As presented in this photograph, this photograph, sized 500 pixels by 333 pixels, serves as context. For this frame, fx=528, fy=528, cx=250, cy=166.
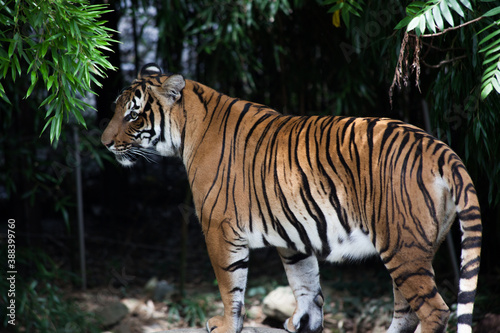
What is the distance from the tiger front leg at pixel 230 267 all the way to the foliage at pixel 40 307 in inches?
56.6

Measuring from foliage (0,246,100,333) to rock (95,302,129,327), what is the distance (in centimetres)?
7

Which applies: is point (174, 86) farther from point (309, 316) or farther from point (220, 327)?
point (309, 316)

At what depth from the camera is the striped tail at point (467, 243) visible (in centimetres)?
179

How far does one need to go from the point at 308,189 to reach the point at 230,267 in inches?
21.3

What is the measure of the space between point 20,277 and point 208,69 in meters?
2.06

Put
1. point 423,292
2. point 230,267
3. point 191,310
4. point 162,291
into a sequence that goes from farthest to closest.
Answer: point 162,291 < point 191,310 < point 230,267 < point 423,292

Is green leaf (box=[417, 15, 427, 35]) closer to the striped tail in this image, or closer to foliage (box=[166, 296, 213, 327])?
the striped tail

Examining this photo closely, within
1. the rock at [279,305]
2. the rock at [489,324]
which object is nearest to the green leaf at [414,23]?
the rock at [489,324]

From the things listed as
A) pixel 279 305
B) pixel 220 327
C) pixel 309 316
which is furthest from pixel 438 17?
pixel 279 305

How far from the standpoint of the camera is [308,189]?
220cm

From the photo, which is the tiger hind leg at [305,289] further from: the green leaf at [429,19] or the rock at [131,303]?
the rock at [131,303]

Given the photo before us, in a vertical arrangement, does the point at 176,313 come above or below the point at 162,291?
below

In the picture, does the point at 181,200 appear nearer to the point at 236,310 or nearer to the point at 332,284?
the point at 332,284

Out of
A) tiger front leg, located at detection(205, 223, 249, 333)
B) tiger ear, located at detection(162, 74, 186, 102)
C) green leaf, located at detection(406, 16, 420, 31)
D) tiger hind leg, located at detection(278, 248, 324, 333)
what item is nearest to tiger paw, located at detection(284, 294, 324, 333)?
tiger hind leg, located at detection(278, 248, 324, 333)
